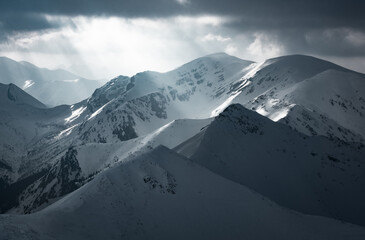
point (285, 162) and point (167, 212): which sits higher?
point (167, 212)

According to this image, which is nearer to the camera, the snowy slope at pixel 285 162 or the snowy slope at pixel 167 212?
the snowy slope at pixel 167 212

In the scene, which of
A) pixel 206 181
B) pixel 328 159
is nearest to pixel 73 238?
pixel 206 181

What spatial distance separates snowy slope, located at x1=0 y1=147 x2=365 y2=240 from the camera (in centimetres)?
5131

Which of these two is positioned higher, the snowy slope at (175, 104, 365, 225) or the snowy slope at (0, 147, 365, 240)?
the snowy slope at (0, 147, 365, 240)

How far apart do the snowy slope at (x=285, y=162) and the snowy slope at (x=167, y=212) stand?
70.3 feet

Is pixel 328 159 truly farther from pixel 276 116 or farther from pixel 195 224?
pixel 276 116

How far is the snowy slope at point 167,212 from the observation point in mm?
51312

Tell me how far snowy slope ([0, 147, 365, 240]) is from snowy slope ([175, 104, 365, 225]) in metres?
21.4

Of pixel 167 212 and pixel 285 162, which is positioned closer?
pixel 167 212

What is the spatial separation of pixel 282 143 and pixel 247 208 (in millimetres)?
46119

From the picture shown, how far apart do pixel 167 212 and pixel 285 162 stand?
53.6 metres

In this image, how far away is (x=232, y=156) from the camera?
98.6 meters

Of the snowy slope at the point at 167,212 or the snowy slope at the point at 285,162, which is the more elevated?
the snowy slope at the point at 167,212

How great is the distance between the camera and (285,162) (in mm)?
101188
